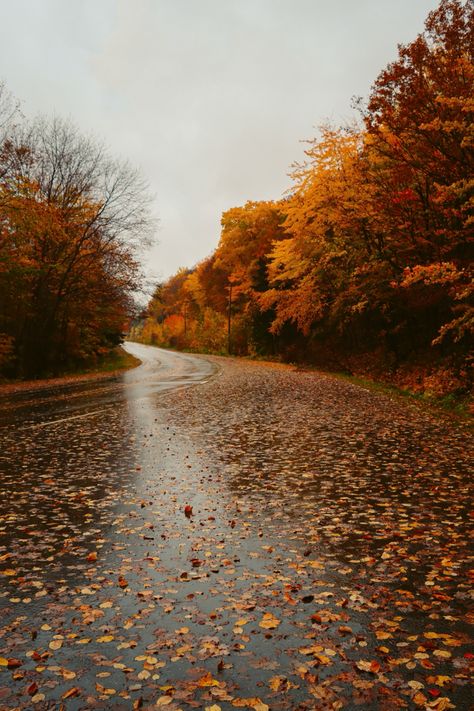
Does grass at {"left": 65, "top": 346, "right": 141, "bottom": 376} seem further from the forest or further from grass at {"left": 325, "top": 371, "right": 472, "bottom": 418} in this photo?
grass at {"left": 325, "top": 371, "right": 472, "bottom": 418}

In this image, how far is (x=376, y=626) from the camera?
3.87 metres

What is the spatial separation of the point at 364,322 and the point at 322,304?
3.06 metres

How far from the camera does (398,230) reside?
Result: 20234mm

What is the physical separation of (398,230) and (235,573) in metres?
17.9

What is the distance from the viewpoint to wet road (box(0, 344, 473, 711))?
3268mm

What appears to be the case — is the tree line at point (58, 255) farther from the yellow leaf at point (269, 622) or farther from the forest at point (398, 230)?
the yellow leaf at point (269, 622)

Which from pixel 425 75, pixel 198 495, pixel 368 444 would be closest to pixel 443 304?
pixel 425 75

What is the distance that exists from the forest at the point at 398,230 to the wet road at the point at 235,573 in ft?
25.8

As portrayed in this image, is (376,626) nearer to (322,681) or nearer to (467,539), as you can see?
(322,681)

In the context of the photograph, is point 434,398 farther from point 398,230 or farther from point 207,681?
point 207,681

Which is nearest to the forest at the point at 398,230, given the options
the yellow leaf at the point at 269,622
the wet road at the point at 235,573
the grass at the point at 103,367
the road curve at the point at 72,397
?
the grass at the point at 103,367

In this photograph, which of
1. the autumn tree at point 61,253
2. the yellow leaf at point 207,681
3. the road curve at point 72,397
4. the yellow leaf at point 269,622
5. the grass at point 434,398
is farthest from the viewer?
the autumn tree at point 61,253

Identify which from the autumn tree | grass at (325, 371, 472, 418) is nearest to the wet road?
grass at (325, 371, 472, 418)

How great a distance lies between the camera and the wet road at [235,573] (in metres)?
3.27
